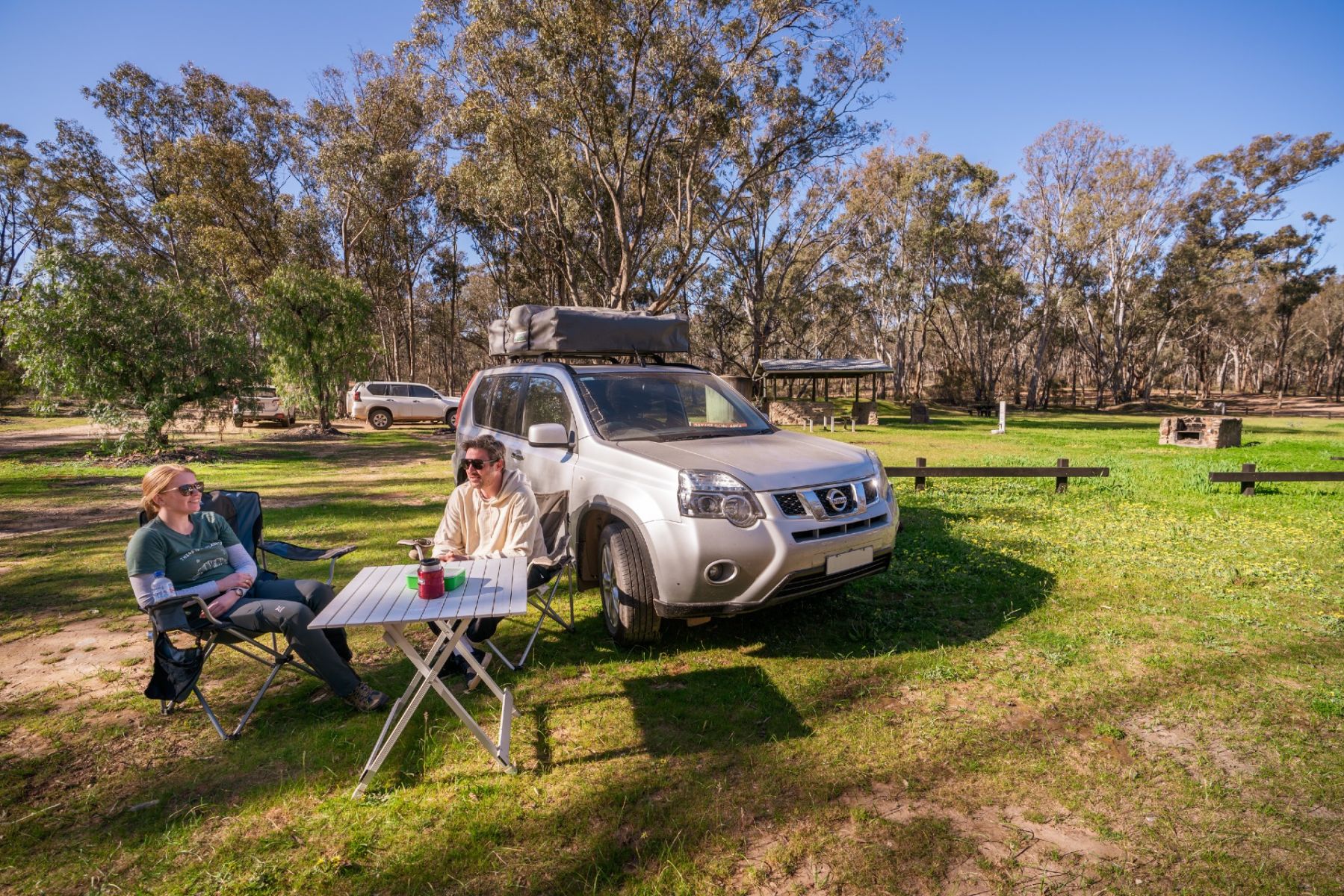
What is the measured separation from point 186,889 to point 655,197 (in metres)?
26.0

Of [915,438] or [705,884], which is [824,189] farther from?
[705,884]

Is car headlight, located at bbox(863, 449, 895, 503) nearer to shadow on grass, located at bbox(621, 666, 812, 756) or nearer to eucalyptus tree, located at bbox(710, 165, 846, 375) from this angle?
shadow on grass, located at bbox(621, 666, 812, 756)

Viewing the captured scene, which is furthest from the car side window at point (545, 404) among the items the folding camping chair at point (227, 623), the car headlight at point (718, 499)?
the folding camping chair at point (227, 623)

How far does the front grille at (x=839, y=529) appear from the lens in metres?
3.47

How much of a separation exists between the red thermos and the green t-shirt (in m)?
1.39

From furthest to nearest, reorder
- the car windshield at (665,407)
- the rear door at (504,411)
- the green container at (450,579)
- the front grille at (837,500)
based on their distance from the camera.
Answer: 1. the rear door at (504,411)
2. the car windshield at (665,407)
3. the front grille at (837,500)
4. the green container at (450,579)

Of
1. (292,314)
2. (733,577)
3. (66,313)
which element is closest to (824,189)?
(292,314)

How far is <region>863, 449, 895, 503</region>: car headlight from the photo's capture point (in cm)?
391

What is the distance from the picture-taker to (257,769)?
2.83m

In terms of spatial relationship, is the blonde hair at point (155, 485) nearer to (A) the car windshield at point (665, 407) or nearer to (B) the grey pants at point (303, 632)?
(B) the grey pants at point (303, 632)

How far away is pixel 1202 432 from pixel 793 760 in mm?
18934

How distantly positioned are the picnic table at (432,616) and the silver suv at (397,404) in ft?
66.5

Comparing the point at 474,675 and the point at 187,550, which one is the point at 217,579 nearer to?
the point at 187,550

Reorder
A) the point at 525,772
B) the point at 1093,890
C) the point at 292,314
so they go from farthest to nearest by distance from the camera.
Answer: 1. the point at 292,314
2. the point at 525,772
3. the point at 1093,890
